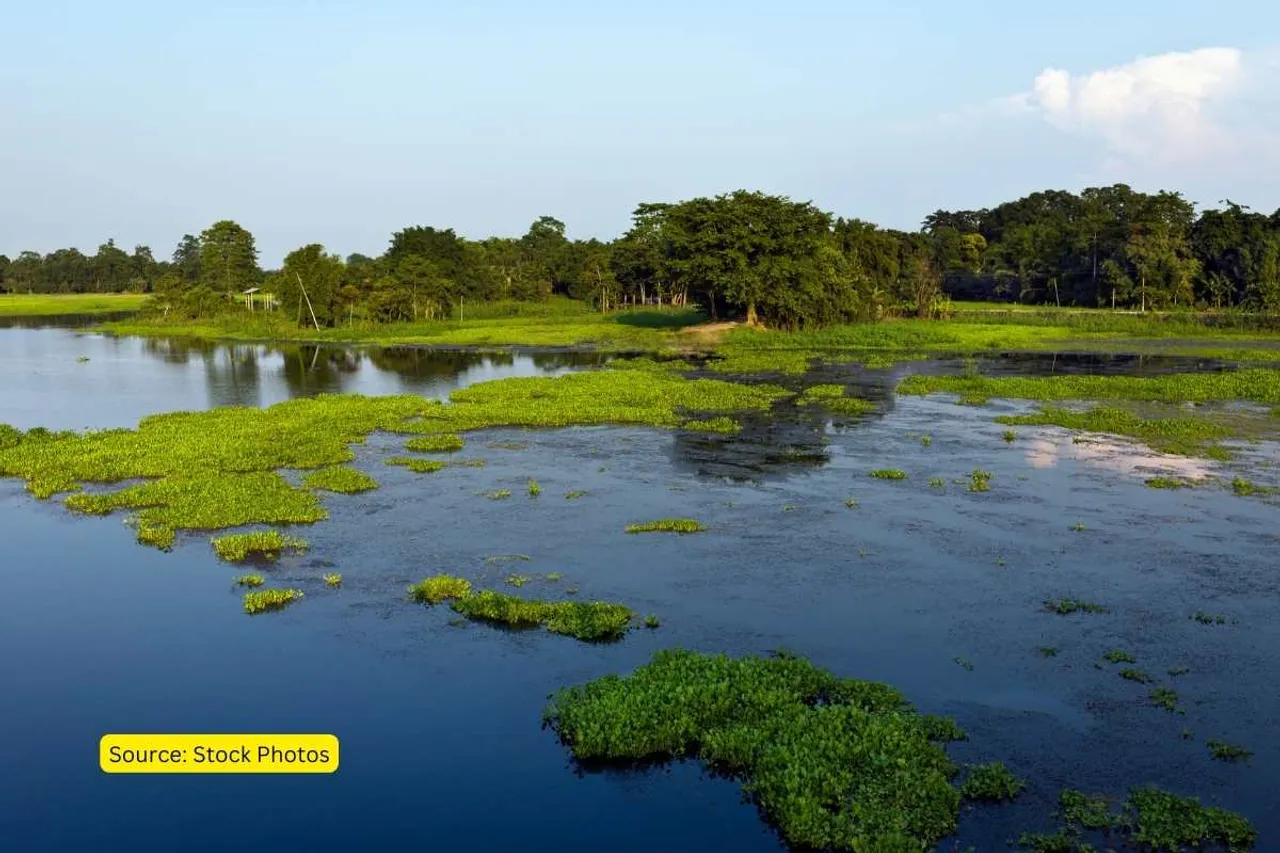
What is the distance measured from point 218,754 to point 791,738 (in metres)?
9.17

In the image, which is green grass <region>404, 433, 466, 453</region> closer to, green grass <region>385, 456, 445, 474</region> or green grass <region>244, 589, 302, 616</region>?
green grass <region>385, 456, 445, 474</region>

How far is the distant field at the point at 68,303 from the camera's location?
157150 mm

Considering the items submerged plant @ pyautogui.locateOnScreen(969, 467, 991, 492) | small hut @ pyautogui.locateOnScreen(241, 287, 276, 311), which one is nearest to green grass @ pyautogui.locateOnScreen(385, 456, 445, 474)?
submerged plant @ pyautogui.locateOnScreen(969, 467, 991, 492)

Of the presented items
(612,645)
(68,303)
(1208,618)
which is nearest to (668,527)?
(612,645)

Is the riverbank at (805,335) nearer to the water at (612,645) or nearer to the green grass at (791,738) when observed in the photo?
the water at (612,645)

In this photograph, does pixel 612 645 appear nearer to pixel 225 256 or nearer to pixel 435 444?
pixel 435 444

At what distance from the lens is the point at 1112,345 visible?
81562mm

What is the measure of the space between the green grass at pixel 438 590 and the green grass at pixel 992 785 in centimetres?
1168

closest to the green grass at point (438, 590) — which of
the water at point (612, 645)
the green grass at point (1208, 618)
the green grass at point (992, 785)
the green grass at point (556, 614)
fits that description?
the water at point (612, 645)

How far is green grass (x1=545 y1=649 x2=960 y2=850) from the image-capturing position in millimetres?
13219

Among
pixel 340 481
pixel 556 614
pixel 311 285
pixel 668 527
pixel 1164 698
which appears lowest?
pixel 1164 698

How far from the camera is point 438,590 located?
21922mm

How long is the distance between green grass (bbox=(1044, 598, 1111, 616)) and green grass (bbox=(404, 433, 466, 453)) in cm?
2386

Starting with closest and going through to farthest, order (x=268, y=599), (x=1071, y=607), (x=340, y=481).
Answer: (x=1071, y=607), (x=268, y=599), (x=340, y=481)
